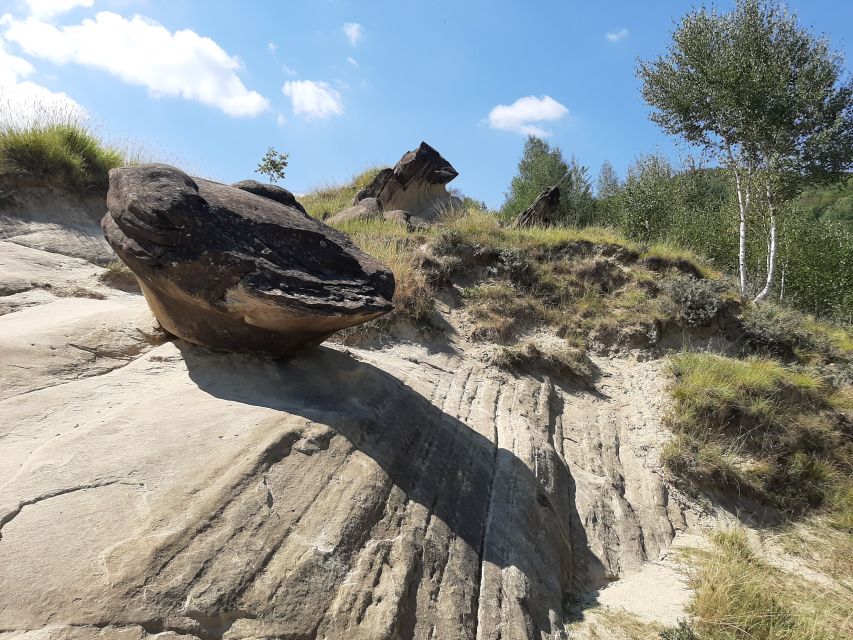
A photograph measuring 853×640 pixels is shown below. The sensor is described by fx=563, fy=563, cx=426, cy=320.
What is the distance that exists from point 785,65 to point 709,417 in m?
10.5

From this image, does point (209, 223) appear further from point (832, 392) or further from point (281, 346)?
point (832, 392)

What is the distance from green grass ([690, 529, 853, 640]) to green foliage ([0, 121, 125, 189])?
932cm

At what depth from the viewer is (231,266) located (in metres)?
3.74

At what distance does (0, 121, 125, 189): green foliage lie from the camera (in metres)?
8.12

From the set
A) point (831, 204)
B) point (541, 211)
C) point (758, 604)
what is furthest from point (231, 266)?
point (831, 204)

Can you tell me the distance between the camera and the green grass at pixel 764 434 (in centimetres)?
615

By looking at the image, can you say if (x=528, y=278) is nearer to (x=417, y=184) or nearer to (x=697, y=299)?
(x=697, y=299)

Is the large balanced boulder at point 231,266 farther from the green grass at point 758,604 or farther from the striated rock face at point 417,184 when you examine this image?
the striated rock face at point 417,184

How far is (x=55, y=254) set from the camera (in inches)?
277

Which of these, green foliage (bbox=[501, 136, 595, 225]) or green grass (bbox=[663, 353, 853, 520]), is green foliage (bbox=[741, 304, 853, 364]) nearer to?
green grass (bbox=[663, 353, 853, 520])

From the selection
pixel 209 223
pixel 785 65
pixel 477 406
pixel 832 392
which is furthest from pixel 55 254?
pixel 785 65

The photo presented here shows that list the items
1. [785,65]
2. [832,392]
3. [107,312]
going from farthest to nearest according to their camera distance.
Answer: [785,65] < [832,392] < [107,312]

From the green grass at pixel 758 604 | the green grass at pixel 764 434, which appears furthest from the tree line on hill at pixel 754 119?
the green grass at pixel 758 604

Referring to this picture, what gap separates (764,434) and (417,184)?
1042 centimetres
